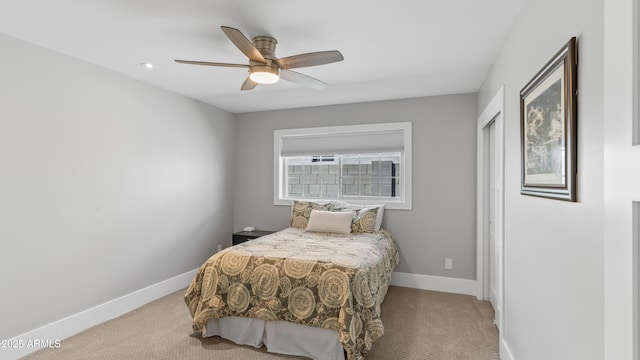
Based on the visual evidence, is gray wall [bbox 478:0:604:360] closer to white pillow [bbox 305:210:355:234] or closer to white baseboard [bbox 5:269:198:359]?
white pillow [bbox 305:210:355:234]

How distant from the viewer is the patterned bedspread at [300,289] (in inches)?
91.7

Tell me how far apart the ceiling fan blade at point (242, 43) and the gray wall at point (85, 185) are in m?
1.85

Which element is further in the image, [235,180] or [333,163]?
[235,180]

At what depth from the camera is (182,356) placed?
2.48 metres

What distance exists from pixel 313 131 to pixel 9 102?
3.18 meters

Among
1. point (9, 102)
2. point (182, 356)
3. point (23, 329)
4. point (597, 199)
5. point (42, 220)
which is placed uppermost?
point (9, 102)

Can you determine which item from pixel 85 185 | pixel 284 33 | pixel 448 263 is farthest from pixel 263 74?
pixel 448 263

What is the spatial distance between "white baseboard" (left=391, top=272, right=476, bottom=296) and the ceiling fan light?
2963 millimetres

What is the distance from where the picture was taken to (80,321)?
114 inches

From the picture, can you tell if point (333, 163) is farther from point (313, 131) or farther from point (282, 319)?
point (282, 319)

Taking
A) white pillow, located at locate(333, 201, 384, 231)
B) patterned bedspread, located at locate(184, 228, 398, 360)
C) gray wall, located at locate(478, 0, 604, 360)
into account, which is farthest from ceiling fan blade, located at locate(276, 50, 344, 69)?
white pillow, located at locate(333, 201, 384, 231)

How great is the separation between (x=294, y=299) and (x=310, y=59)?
70.9 inches

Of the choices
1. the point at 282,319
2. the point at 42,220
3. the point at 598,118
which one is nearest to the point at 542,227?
the point at 598,118

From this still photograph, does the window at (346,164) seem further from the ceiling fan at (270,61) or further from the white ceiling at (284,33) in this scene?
the ceiling fan at (270,61)
